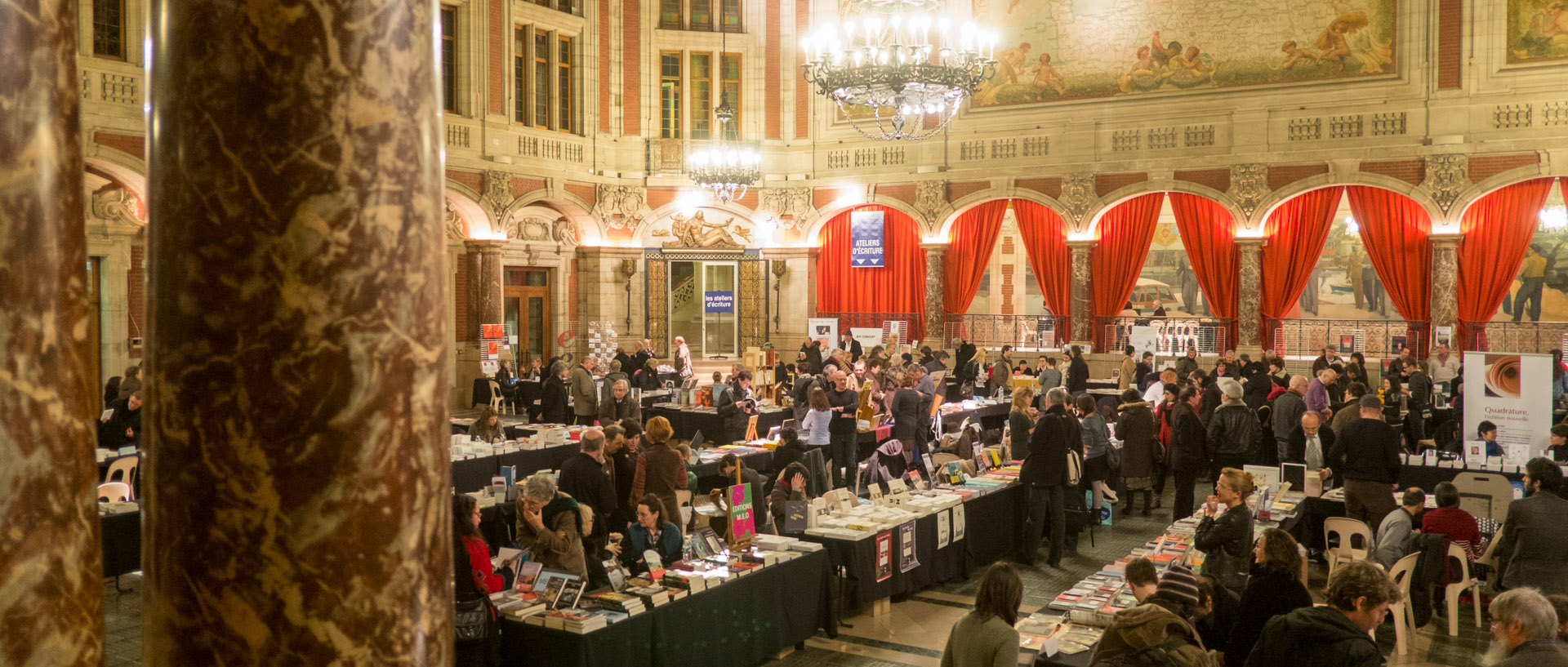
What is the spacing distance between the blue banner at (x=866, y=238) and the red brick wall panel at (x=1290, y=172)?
6362 mm

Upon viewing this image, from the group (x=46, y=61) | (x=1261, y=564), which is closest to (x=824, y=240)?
(x=1261, y=564)

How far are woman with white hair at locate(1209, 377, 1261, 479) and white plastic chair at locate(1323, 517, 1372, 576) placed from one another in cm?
187

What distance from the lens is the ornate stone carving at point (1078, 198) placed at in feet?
57.9

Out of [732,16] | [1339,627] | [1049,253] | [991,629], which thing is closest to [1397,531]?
[1339,627]

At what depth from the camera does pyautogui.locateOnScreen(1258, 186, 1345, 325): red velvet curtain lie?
647 inches

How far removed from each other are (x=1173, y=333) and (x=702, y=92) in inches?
361

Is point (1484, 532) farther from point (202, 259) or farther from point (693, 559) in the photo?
point (202, 259)

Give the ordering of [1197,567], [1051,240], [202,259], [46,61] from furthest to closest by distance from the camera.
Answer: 1. [1051,240]
2. [1197,567]
3. [46,61]
4. [202,259]

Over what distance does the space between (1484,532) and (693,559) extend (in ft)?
17.2

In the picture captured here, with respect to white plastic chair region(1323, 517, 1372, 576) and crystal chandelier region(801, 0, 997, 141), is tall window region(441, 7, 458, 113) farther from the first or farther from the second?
white plastic chair region(1323, 517, 1372, 576)

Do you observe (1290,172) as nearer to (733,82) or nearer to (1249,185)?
(1249,185)

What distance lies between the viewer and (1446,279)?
604 inches

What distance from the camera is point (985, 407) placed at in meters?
13.8

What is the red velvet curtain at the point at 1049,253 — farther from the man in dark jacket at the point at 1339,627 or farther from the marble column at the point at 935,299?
the man in dark jacket at the point at 1339,627
